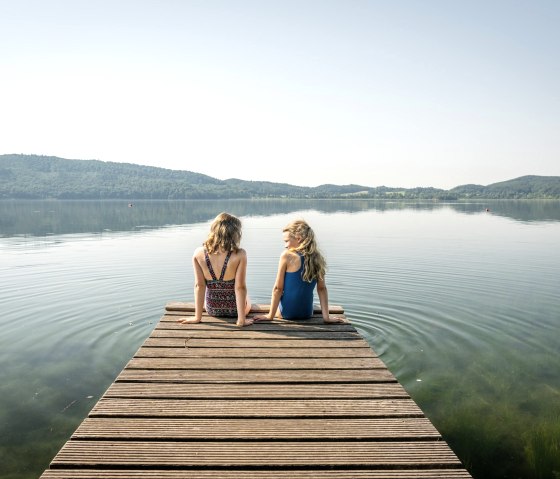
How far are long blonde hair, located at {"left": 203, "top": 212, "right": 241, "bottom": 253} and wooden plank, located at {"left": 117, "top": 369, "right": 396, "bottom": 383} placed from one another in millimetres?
2089

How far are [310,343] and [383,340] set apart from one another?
12.1 ft

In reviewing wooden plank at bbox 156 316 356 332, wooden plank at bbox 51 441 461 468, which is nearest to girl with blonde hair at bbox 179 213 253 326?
wooden plank at bbox 156 316 356 332

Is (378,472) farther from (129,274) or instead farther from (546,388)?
(129,274)

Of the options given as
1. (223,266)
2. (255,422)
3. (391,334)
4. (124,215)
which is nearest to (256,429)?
(255,422)

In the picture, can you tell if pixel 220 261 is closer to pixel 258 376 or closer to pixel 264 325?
pixel 264 325

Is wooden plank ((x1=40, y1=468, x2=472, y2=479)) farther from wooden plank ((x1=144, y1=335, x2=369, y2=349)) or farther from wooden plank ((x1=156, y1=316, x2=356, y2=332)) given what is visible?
wooden plank ((x1=156, y1=316, x2=356, y2=332))

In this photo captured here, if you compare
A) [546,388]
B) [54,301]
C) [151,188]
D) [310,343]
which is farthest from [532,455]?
[151,188]

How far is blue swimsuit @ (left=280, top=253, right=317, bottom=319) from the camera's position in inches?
266

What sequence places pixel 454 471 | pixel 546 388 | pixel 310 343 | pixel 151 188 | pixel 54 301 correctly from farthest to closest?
1. pixel 151 188
2. pixel 54 301
3. pixel 546 388
4. pixel 310 343
5. pixel 454 471

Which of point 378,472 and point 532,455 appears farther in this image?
point 532,455

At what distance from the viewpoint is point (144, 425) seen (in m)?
3.62

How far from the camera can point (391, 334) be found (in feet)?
31.0

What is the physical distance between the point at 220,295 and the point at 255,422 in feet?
10.9

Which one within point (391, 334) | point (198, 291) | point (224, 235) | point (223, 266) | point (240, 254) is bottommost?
point (391, 334)
